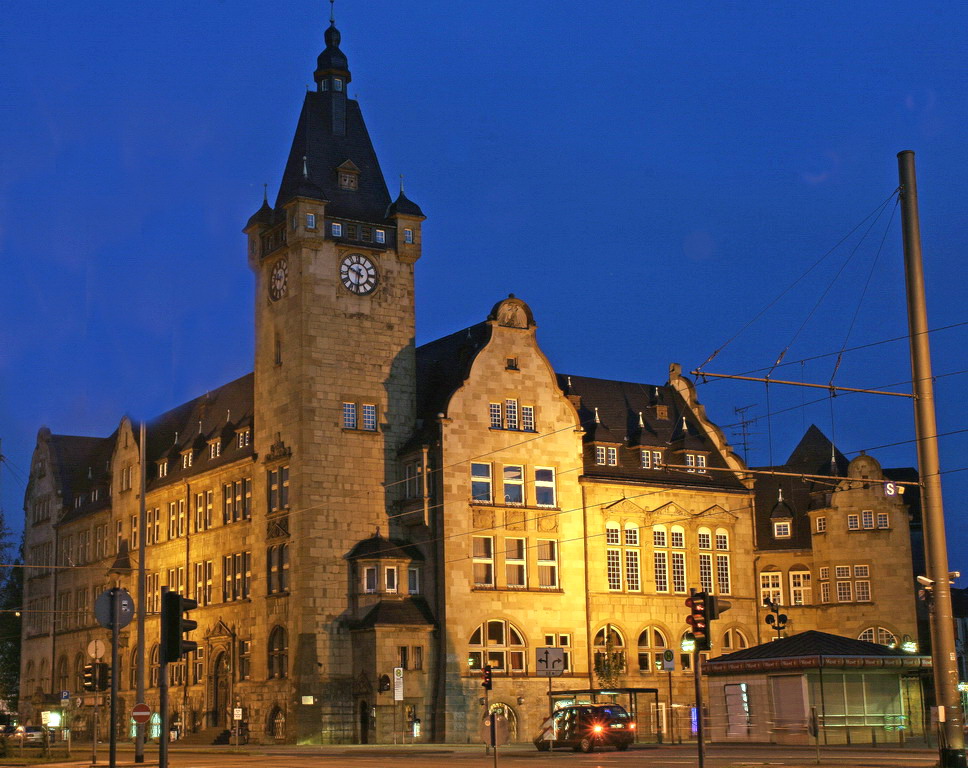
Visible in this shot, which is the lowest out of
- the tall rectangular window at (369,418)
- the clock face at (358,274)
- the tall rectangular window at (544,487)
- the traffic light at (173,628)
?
the traffic light at (173,628)

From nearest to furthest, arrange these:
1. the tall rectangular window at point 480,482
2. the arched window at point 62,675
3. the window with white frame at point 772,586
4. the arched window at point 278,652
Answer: the arched window at point 278,652
the tall rectangular window at point 480,482
the window with white frame at point 772,586
the arched window at point 62,675

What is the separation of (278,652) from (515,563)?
12635 millimetres

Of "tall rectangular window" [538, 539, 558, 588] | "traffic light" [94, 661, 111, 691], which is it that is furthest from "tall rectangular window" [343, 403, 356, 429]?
"traffic light" [94, 661, 111, 691]

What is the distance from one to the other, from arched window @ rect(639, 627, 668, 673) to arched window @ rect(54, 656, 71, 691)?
4327cm

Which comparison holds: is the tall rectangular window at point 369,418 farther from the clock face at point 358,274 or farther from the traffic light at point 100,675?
the traffic light at point 100,675

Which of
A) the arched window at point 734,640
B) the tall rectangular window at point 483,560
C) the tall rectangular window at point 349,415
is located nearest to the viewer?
the tall rectangular window at point 483,560

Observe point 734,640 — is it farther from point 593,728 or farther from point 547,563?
point 593,728

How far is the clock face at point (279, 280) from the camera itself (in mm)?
75125

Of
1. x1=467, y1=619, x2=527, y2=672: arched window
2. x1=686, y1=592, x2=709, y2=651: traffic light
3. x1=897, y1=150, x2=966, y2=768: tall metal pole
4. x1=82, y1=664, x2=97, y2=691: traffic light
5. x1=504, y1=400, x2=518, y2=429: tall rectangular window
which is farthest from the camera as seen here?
x1=504, y1=400, x2=518, y2=429: tall rectangular window

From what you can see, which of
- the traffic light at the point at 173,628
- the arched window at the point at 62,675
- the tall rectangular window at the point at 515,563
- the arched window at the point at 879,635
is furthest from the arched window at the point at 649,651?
the traffic light at the point at 173,628

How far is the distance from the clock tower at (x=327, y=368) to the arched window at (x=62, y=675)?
3180 centimetres

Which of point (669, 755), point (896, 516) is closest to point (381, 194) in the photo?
Result: point (896, 516)

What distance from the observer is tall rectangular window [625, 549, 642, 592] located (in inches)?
3056

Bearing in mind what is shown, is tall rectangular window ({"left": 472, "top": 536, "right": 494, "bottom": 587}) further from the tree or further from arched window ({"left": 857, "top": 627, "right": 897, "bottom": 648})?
the tree
